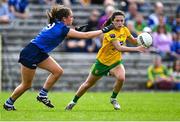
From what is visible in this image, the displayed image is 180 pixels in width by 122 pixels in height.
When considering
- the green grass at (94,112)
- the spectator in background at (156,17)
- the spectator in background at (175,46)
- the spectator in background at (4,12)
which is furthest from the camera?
the spectator in background at (156,17)

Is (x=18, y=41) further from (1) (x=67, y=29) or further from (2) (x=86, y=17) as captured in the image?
(1) (x=67, y=29)

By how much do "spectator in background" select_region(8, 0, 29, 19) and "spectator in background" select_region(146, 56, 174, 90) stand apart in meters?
4.78

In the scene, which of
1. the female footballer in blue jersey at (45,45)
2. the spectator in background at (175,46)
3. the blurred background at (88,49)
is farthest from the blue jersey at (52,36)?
the spectator in background at (175,46)

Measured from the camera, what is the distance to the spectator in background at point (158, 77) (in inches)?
973

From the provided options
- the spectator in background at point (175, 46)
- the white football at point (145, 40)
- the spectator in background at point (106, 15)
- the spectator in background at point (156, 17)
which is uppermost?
the white football at point (145, 40)

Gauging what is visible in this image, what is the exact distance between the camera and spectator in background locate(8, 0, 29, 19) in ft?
82.4

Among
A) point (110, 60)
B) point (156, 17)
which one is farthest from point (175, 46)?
point (110, 60)

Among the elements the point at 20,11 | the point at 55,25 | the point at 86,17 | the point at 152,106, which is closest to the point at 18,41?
the point at 20,11

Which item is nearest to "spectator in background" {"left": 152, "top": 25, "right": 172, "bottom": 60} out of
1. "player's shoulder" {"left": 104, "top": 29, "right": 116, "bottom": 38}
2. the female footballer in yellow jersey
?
the female footballer in yellow jersey

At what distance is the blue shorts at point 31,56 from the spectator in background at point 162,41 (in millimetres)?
11814

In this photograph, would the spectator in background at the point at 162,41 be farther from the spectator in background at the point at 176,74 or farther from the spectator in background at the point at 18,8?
the spectator in background at the point at 18,8

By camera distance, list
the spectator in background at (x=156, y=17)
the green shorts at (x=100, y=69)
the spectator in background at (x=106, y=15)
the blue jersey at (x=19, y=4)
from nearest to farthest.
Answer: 1. the green shorts at (x=100, y=69)
2. the spectator in background at (x=106, y=15)
3. the blue jersey at (x=19, y=4)
4. the spectator in background at (x=156, y=17)

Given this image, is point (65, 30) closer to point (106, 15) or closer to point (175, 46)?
point (106, 15)

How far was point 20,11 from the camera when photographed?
82.9 feet
